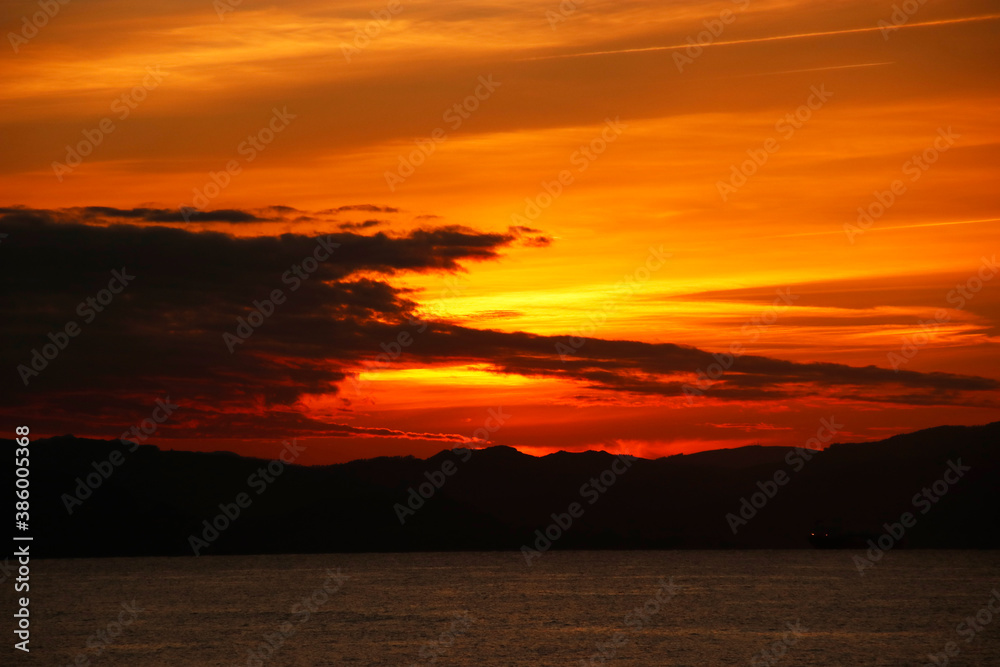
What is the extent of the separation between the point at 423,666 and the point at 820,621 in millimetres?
52920

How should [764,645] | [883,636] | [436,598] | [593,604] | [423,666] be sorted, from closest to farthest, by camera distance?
1. [423,666]
2. [764,645]
3. [883,636]
4. [593,604]
5. [436,598]

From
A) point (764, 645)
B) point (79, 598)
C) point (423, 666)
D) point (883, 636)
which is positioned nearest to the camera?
point (423, 666)

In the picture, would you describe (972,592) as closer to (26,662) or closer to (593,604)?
(593,604)

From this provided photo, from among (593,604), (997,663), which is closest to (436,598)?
(593,604)

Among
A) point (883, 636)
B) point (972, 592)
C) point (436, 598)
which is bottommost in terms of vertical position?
point (972, 592)

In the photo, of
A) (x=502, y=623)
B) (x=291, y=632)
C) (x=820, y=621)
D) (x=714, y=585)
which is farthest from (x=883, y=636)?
(x=714, y=585)

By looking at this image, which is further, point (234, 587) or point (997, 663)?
point (234, 587)

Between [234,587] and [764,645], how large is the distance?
119 m

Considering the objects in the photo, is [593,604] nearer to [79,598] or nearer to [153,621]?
[153,621]

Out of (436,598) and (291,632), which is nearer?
(291,632)

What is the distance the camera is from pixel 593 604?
141 m

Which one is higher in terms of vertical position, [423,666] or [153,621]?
[423,666]

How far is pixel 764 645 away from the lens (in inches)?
3745

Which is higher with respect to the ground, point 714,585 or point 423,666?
point 423,666
